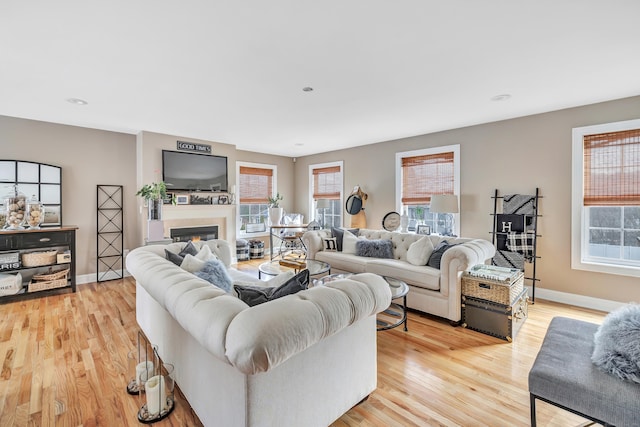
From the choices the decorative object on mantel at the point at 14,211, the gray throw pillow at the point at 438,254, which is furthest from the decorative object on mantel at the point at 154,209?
the gray throw pillow at the point at 438,254

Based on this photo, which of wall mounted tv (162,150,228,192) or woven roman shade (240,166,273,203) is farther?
woven roman shade (240,166,273,203)

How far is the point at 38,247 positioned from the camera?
394 centimetres

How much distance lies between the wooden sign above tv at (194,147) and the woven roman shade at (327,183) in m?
2.50

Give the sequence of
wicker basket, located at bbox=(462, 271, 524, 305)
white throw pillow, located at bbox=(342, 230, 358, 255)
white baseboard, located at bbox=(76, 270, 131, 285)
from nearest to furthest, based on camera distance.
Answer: wicker basket, located at bbox=(462, 271, 524, 305) < white throw pillow, located at bbox=(342, 230, 358, 255) < white baseboard, located at bbox=(76, 270, 131, 285)

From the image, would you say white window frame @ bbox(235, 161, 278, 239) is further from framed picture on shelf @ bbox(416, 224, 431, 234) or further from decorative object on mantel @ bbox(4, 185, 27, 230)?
framed picture on shelf @ bbox(416, 224, 431, 234)

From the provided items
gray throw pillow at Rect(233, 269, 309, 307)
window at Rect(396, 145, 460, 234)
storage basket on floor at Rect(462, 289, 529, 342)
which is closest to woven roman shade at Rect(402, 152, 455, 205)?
window at Rect(396, 145, 460, 234)

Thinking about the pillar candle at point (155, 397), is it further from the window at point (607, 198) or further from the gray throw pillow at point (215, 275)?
the window at point (607, 198)

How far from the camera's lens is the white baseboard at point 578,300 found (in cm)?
346

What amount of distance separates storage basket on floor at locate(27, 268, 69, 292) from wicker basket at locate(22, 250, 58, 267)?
0.17 meters

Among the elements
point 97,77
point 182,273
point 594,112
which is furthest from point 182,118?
point 594,112

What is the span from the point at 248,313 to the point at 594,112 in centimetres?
453

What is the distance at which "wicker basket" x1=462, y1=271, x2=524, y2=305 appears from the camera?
2758 mm

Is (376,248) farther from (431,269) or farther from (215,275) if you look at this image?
(215,275)

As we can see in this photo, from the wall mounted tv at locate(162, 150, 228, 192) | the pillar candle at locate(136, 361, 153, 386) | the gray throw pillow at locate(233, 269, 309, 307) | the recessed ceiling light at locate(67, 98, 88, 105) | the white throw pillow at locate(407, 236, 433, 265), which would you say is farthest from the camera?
the wall mounted tv at locate(162, 150, 228, 192)
